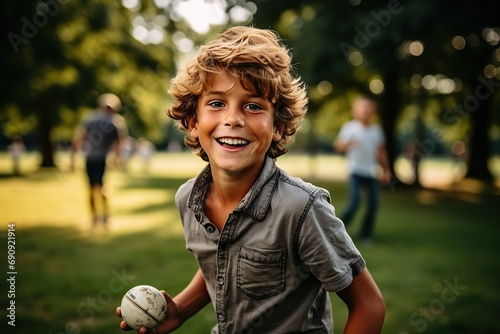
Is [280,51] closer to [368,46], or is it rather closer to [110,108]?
[110,108]

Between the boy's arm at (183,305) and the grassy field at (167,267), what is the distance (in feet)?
5.76


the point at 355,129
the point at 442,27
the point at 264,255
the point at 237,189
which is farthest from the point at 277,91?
the point at 442,27

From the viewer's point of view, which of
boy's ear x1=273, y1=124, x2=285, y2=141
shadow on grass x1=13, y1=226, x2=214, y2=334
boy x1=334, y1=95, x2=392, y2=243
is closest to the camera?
boy's ear x1=273, y1=124, x2=285, y2=141

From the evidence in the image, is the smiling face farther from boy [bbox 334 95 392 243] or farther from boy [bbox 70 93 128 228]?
boy [bbox 70 93 128 228]

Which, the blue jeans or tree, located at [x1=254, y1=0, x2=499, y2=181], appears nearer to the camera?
the blue jeans

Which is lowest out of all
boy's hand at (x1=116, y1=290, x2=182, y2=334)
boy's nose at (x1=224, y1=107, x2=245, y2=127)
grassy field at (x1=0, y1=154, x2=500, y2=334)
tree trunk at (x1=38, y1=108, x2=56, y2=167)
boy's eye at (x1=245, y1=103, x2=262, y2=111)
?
tree trunk at (x1=38, y1=108, x2=56, y2=167)

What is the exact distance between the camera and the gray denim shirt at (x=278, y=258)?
5.73ft

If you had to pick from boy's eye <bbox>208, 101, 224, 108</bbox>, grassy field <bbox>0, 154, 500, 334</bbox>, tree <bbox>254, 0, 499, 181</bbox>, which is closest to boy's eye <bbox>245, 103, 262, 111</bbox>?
boy's eye <bbox>208, 101, 224, 108</bbox>

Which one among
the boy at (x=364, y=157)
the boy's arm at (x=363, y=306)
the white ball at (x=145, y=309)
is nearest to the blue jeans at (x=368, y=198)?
the boy at (x=364, y=157)

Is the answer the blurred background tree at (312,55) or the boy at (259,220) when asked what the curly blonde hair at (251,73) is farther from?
the blurred background tree at (312,55)

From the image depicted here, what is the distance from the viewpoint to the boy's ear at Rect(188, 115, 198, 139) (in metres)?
2.29

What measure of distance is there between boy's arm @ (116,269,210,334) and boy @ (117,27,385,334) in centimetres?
19

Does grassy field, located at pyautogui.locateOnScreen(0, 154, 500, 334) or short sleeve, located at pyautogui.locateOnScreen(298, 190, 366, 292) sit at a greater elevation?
short sleeve, located at pyautogui.locateOnScreen(298, 190, 366, 292)

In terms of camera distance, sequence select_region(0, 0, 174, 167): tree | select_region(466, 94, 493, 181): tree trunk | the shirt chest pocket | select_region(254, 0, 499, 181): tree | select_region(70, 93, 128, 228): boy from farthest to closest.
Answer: select_region(466, 94, 493, 181): tree trunk, select_region(254, 0, 499, 181): tree, select_region(0, 0, 174, 167): tree, select_region(70, 93, 128, 228): boy, the shirt chest pocket
